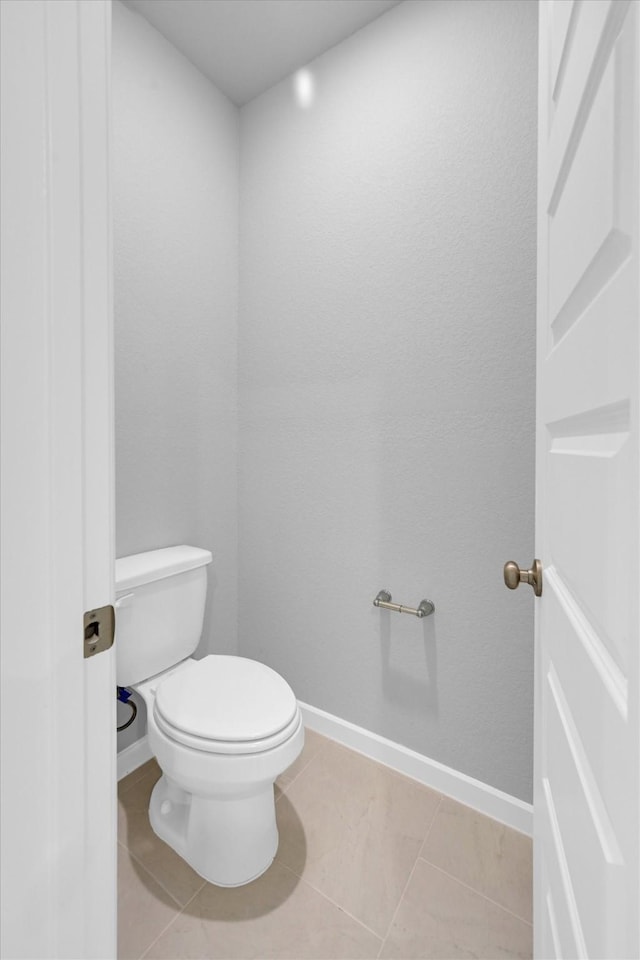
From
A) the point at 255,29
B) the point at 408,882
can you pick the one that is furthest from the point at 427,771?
the point at 255,29

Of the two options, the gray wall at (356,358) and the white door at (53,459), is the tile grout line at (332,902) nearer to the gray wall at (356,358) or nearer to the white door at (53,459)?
the gray wall at (356,358)

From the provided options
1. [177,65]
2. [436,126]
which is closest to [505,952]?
[436,126]

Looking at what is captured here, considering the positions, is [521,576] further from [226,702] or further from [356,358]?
[356,358]

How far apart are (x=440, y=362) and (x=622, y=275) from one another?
1048 millimetres

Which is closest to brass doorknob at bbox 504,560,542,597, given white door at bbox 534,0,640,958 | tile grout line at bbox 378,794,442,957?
white door at bbox 534,0,640,958

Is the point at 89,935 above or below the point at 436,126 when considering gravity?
below

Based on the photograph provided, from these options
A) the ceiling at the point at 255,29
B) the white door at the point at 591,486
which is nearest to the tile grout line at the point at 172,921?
the white door at the point at 591,486

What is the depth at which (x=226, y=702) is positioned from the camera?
1161 mm

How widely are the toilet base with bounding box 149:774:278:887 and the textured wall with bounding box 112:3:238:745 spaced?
0.50m

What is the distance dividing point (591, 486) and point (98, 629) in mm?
609

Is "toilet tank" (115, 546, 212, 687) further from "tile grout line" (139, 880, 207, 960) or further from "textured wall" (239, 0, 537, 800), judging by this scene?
"tile grout line" (139, 880, 207, 960)

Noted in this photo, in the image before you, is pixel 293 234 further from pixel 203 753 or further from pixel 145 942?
pixel 145 942

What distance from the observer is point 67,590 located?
0.53 m

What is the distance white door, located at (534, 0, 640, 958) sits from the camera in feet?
1.04
